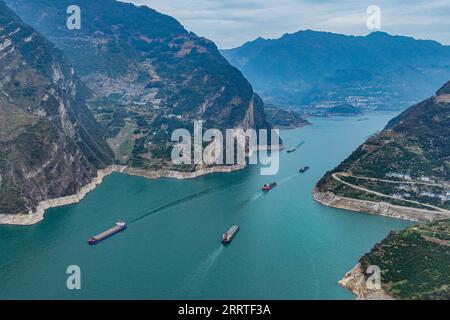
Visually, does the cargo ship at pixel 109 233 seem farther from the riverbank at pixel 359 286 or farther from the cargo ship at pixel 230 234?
the riverbank at pixel 359 286

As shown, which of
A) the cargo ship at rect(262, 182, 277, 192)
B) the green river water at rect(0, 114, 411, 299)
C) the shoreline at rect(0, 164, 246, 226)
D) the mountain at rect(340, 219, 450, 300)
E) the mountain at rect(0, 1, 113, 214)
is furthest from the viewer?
the cargo ship at rect(262, 182, 277, 192)

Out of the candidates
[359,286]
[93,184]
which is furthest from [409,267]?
[93,184]

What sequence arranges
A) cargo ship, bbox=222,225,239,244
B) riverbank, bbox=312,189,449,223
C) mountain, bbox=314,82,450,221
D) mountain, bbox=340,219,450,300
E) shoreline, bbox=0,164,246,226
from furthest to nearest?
mountain, bbox=314,82,450,221
shoreline, bbox=0,164,246,226
riverbank, bbox=312,189,449,223
cargo ship, bbox=222,225,239,244
mountain, bbox=340,219,450,300

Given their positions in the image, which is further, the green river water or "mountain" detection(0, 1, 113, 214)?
"mountain" detection(0, 1, 113, 214)

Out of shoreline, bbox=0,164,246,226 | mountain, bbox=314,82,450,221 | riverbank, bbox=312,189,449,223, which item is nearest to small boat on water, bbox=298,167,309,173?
shoreline, bbox=0,164,246,226

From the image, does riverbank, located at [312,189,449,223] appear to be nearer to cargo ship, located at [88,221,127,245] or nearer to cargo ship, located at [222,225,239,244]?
cargo ship, located at [222,225,239,244]

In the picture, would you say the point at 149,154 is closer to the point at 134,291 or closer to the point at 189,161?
the point at 189,161

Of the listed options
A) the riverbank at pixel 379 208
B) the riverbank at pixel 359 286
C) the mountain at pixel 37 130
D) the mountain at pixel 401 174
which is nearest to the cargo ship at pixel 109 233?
the mountain at pixel 37 130
